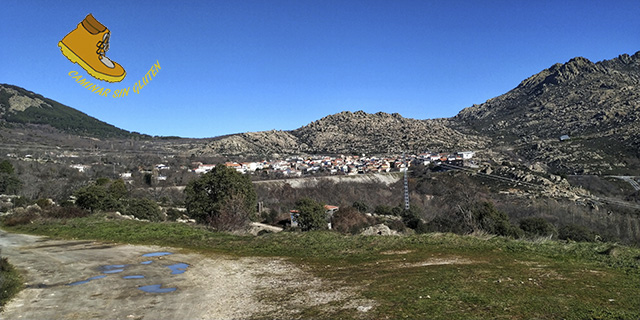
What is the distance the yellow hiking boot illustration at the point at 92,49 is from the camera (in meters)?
6.53

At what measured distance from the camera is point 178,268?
33.3 feet

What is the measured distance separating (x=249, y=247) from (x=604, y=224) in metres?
49.8

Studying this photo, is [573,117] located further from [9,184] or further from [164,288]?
[164,288]

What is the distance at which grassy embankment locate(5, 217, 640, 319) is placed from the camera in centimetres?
595

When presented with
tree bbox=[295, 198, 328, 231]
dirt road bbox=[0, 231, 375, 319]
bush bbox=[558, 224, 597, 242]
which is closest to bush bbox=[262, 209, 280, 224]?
tree bbox=[295, 198, 328, 231]

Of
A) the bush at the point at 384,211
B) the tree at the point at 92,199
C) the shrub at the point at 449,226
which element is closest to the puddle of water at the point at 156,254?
the shrub at the point at 449,226

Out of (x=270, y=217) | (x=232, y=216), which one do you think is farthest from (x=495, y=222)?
(x=270, y=217)

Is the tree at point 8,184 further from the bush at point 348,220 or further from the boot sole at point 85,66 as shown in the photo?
the boot sole at point 85,66

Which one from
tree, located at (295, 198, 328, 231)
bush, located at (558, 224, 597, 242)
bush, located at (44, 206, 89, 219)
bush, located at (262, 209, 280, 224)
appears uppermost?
bush, located at (44, 206, 89, 219)

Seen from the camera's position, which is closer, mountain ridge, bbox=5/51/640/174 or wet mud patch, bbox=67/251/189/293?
wet mud patch, bbox=67/251/189/293

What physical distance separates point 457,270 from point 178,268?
21.0 feet

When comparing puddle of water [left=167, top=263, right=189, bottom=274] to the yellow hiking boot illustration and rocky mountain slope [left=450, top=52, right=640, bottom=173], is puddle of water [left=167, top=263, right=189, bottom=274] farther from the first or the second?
rocky mountain slope [left=450, top=52, right=640, bottom=173]

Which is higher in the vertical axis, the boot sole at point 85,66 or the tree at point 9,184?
the boot sole at point 85,66

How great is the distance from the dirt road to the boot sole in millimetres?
3768
